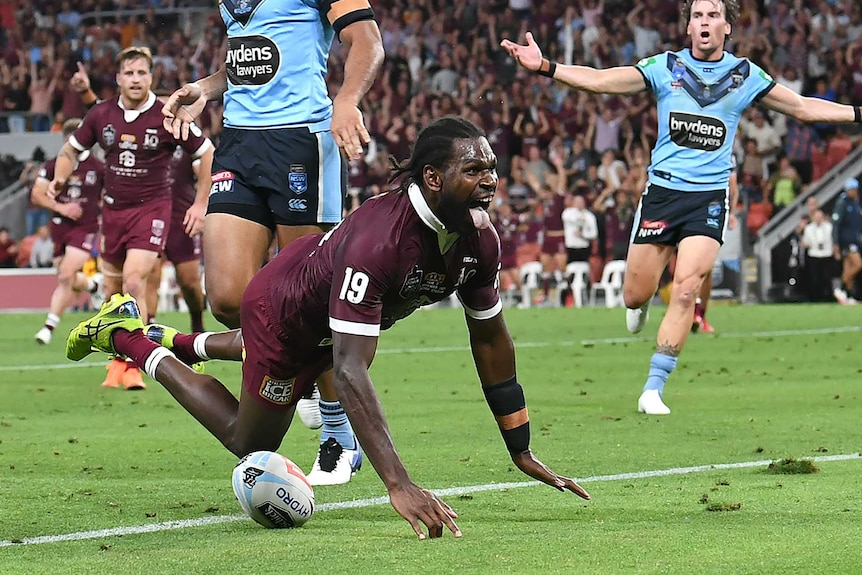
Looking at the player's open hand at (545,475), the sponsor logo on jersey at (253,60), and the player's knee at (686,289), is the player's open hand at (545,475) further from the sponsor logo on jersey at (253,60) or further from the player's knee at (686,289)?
the player's knee at (686,289)

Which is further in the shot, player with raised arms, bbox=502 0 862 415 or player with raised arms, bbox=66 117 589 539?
player with raised arms, bbox=502 0 862 415

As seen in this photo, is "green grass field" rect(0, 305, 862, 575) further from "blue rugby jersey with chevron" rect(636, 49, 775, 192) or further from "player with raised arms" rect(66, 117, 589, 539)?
"blue rugby jersey with chevron" rect(636, 49, 775, 192)

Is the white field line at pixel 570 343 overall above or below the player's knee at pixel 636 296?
below

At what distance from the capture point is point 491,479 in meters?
6.59

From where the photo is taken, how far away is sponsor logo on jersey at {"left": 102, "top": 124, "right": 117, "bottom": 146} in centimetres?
1213

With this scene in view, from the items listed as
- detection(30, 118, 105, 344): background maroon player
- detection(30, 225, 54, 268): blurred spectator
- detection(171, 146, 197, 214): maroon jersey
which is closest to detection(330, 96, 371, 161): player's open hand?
detection(171, 146, 197, 214): maroon jersey

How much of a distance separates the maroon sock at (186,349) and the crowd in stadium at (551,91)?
18.3m

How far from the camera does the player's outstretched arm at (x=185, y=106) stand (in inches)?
270

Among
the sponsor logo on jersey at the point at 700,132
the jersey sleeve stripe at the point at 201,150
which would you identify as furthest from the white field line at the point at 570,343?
the sponsor logo on jersey at the point at 700,132

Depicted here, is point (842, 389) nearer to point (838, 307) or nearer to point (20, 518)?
point (20, 518)

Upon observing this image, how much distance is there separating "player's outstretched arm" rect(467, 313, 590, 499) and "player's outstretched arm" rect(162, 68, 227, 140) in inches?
78.9

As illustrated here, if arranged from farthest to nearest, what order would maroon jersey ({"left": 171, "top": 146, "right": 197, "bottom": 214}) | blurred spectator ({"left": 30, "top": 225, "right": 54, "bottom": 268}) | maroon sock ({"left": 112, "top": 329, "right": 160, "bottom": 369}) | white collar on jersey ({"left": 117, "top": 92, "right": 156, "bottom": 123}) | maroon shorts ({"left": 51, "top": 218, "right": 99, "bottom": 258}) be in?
blurred spectator ({"left": 30, "top": 225, "right": 54, "bottom": 268})
maroon shorts ({"left": 51, "top": 218, "right": 99, "bottom": 258})
maroon jersey ({"left": 171, "top": 146, "right": 197, "bottom": 214})
white collar on jersey ({"left": 117, "top": 92, "right": 156, "bottom": 123})
maroon sock ({"left": 112, "top": 329, "right": 160, "bottom": 369})

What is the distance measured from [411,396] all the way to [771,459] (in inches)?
159

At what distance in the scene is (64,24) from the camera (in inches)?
1374
